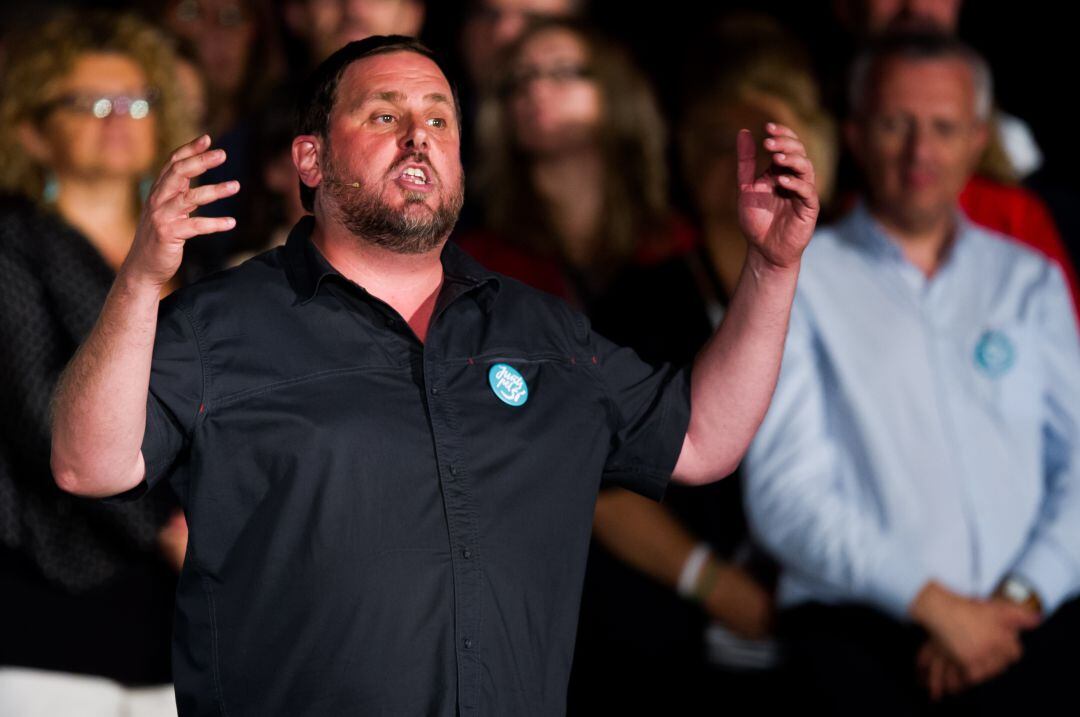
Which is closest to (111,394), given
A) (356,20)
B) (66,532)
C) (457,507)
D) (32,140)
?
(457,507)

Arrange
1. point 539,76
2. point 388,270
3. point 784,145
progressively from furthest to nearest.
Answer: point 539,76 < point 388,270 < point 784,145

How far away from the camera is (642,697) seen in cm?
320

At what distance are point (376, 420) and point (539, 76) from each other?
1.92 metres

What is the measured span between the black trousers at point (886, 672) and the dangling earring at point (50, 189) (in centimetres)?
192

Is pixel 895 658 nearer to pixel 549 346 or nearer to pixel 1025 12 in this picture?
pixel 549 346

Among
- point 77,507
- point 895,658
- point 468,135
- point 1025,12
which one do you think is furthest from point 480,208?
point 1025,12

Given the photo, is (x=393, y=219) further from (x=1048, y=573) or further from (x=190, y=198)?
(x=1048, y=573)

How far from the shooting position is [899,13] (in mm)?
4070

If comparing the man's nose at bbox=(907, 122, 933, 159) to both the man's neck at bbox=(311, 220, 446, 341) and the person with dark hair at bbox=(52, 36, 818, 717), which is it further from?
the man's neck at bbox=(311, 220, 446, 341)

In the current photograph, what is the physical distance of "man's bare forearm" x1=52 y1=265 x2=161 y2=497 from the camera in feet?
5.94

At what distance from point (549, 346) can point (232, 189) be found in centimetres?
60

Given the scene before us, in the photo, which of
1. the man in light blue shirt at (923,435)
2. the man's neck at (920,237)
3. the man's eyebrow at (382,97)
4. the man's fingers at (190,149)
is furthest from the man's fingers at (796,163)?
the man's neck at (920,237)

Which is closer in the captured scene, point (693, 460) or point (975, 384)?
point (693, 460)

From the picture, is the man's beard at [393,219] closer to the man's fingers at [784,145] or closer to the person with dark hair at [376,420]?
the person with dark hair at [376,420]
